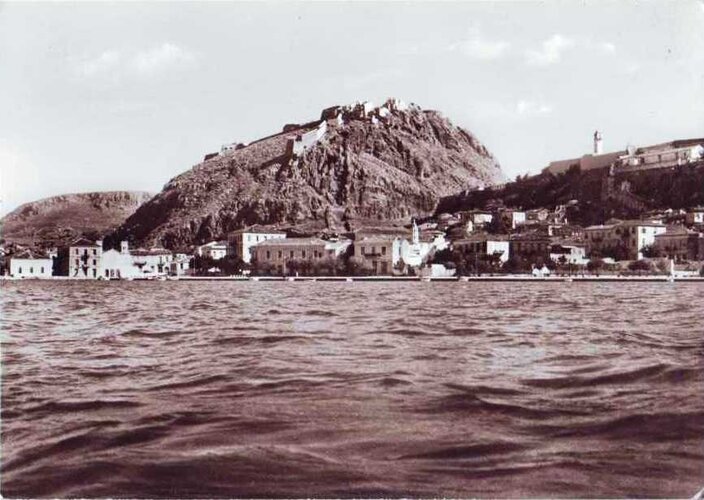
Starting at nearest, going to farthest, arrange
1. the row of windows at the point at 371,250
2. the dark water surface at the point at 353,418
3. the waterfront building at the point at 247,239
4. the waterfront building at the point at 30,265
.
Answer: the dark water surface at the point at 353,418
the waterfront building at the point at 30,265
the row of windows at the point at 371,250
the waterfront building at the point at 247,239

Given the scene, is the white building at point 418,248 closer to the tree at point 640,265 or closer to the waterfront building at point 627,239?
the waterfront building at point 627,239

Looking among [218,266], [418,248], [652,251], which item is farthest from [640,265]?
[218,266]

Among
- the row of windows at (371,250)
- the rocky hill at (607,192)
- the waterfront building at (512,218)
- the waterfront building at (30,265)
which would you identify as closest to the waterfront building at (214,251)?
the waterfront building at (30,265)

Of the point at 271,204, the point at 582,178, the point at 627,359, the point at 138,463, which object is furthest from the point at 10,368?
the point at 271,204

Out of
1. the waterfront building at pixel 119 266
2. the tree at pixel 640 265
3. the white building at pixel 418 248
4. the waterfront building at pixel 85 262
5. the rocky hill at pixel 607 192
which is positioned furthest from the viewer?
the rocky hill at pixel 607 192

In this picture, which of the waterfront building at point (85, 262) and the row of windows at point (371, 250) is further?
the waterfront building at point (85, 262)

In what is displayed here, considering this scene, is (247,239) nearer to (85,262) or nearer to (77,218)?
(85,262)

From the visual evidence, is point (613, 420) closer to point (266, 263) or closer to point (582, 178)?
point (266, 263)

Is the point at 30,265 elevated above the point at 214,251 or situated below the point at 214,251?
below
